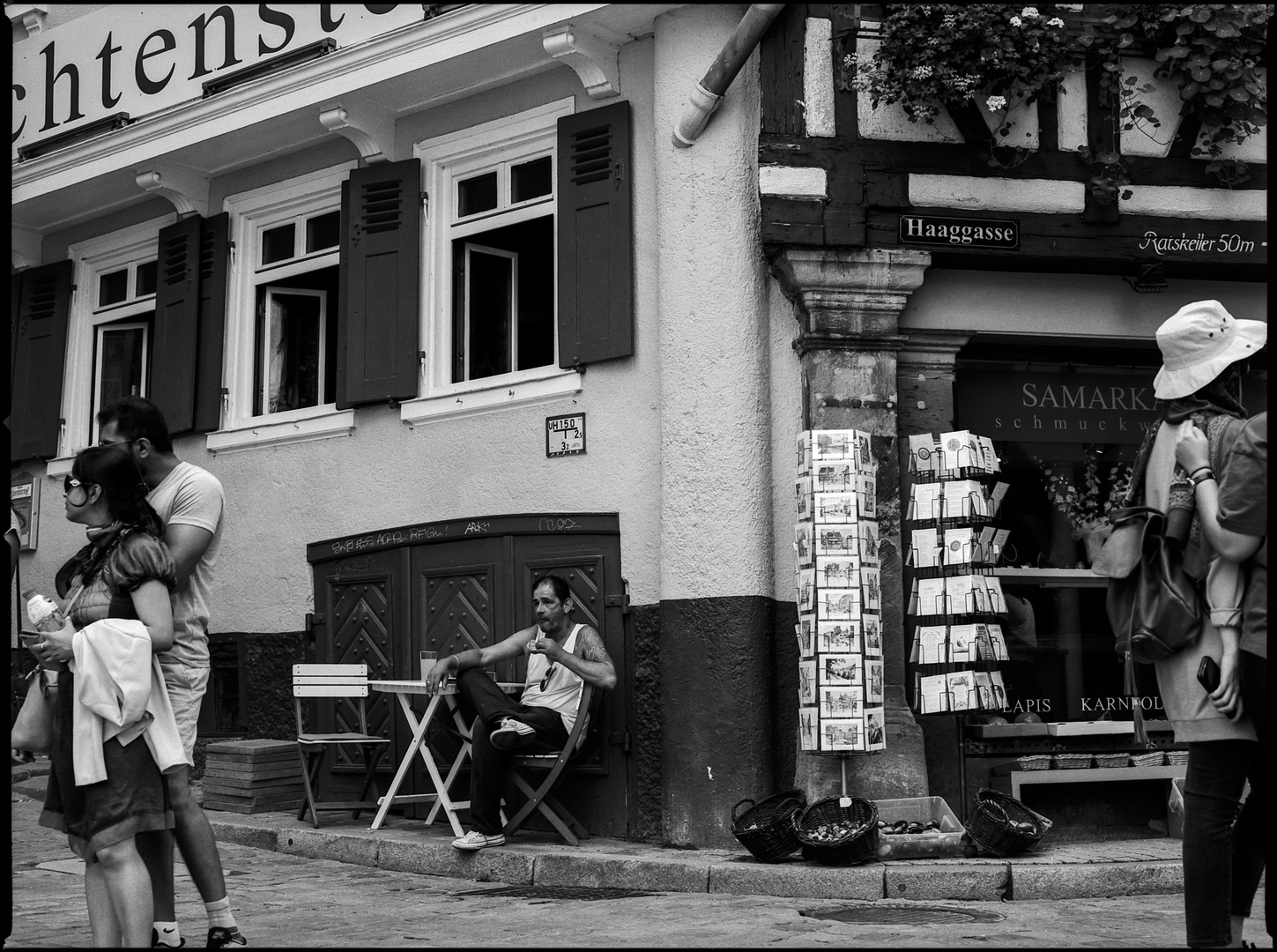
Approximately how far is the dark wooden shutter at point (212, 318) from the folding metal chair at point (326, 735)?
2613mm

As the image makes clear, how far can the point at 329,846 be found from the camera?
28.6 ft

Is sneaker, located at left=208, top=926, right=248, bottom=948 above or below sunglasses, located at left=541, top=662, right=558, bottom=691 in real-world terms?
below

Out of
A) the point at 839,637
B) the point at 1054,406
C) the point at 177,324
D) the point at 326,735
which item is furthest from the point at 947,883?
the point at 177,324

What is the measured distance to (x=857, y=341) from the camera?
8.59 metres

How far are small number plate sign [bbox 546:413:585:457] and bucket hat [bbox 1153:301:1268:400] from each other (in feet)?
15.9

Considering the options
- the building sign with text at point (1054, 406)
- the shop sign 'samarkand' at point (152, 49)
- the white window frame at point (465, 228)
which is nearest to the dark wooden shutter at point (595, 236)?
the white window frame at point (465, 228)

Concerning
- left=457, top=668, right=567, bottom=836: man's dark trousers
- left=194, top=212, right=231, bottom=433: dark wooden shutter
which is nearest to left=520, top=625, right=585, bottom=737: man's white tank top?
left=457, top=668, right=567, bottom=836: man's dark trousers

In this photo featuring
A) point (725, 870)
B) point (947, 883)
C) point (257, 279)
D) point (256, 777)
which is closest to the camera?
point (947, 883)

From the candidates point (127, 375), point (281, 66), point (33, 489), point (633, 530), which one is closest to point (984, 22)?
point (633, 530)

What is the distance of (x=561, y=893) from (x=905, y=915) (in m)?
1.72

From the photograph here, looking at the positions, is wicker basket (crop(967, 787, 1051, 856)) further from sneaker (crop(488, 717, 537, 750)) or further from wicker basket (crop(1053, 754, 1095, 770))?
sneaker (crop(488, 717, 537, 750))

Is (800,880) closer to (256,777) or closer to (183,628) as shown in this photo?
(183,628)

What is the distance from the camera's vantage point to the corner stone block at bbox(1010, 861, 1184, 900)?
284 inches

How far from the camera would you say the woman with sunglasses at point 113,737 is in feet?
15.6
